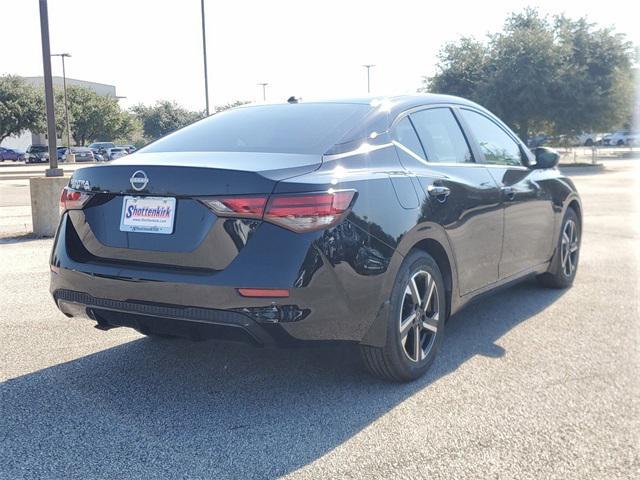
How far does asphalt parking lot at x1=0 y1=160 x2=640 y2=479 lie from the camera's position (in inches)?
118

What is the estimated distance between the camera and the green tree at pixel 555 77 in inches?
1244

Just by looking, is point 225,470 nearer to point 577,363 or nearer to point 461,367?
point 461,367

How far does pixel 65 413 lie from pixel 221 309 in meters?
1.02

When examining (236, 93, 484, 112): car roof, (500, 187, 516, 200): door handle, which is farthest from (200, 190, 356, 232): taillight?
(500, 187, 516, 200): door handle

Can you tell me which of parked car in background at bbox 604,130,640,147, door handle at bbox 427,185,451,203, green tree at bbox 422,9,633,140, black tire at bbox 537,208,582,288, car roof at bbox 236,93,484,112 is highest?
green tree at bbox 422,9,633,140

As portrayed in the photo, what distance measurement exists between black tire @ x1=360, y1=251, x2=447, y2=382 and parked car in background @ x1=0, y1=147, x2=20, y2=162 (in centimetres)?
6181

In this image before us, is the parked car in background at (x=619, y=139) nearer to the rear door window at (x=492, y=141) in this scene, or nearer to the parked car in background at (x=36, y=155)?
the parked car in background at (x=36, y=155)

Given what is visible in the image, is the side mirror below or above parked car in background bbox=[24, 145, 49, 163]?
below

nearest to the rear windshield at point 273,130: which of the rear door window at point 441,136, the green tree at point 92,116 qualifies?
the rear door window at point 441,136

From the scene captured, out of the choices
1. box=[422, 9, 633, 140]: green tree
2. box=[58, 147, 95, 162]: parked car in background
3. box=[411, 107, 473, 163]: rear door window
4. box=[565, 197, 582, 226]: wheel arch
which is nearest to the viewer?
box=[411, 107, 473, 163]: rear door window

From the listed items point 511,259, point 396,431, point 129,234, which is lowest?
point 396,431

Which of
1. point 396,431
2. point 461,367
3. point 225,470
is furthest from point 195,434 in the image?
point 461,367

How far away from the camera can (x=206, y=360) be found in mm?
4383

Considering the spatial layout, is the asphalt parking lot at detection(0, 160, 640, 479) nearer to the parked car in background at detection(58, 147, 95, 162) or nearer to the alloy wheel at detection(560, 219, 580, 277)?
the alloy wheel at detection(560, 219, 580, 277)
